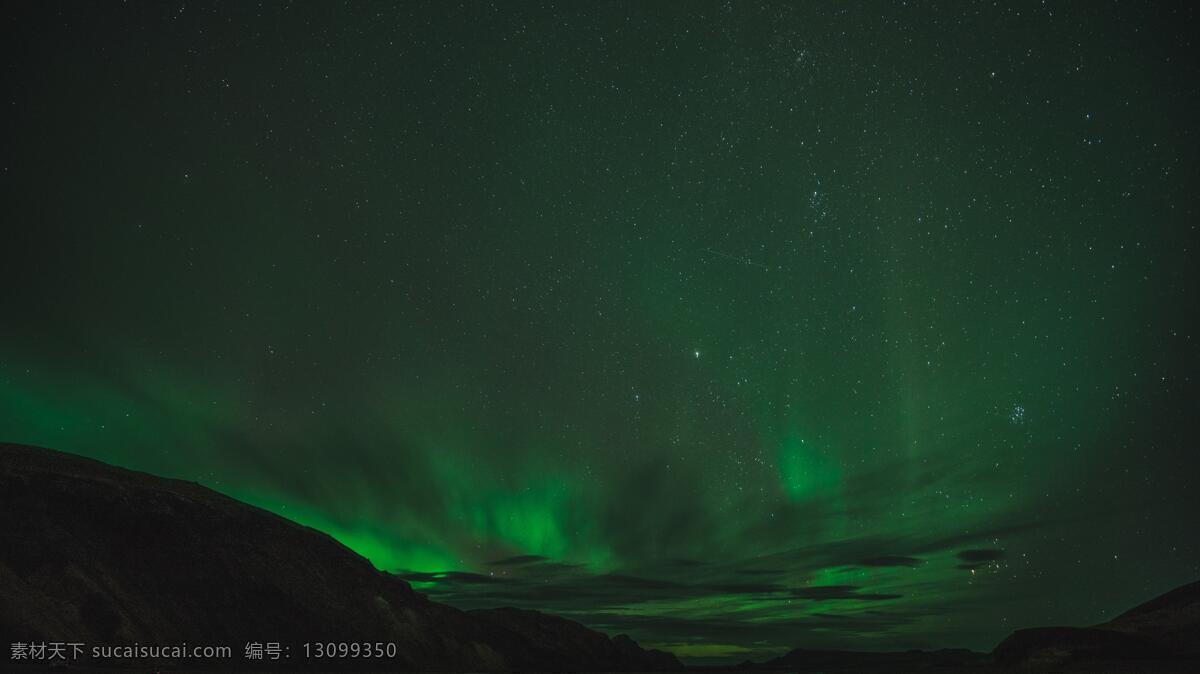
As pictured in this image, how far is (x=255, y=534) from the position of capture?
11475cm

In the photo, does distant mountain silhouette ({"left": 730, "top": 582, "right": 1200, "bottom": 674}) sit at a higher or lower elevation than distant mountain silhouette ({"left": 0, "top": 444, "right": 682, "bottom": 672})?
lower

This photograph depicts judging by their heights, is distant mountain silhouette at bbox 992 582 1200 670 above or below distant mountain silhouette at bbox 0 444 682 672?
below

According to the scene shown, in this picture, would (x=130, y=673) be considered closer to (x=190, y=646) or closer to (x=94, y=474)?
(x=190, y=646)

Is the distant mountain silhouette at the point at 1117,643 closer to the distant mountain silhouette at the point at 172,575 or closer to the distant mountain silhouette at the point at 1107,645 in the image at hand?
the distant mountain silhouette at the point at 1107,645

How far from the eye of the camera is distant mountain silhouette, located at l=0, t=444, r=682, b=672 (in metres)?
82.0

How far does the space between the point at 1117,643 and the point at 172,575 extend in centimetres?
13973

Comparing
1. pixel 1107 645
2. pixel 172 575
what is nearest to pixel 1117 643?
pixel 1107 645

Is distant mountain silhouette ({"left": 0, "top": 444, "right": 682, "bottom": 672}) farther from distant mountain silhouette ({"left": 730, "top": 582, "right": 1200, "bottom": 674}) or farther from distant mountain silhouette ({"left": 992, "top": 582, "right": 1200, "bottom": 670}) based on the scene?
distant mountain silhouette ({"left": 992, "top": 582, "right": 1200, "bottom": 670})

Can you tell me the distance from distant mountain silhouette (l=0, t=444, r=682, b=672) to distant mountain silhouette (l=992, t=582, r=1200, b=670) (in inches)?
3950

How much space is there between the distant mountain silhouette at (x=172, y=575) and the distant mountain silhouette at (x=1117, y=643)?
329 feet

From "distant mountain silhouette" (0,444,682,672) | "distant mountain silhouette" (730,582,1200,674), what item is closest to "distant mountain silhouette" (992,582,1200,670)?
"distant mountain silhouette" (730,582,1200,674)

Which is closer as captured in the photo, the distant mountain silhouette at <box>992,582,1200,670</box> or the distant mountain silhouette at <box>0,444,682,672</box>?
the distant mountain silhouette at <box>0,444,682,672</box>

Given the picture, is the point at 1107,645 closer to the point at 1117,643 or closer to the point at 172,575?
the point at 1117,643

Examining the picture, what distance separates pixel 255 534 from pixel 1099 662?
424ft
